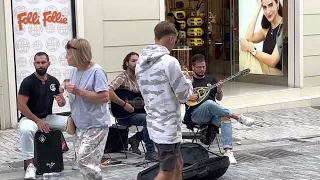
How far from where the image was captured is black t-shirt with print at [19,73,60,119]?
656cm

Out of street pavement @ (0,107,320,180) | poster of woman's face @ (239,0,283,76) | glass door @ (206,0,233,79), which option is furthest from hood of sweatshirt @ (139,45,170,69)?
glass door @ (206,0,233,79)

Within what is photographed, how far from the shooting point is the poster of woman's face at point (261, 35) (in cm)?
1293

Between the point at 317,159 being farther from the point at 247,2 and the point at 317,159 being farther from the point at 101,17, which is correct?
the point at 247,2

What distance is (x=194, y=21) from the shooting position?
14695 mm

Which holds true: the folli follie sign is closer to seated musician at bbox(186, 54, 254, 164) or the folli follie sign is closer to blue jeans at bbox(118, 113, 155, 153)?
blue jeans at bbox(118, 113, 155, 153)

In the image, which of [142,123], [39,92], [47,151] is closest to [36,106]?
[39,92]

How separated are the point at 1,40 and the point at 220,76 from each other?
633cm

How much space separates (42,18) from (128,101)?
2.90 meters

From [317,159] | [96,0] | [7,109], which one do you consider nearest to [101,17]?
[96,0]

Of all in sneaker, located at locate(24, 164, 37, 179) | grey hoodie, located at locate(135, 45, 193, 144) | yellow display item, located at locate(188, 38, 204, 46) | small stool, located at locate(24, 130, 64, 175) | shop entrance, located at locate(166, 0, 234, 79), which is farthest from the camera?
yellow display item, located at locate(188, 38, 204, 46)

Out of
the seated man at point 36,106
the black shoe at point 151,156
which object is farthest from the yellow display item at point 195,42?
the seated man at point 36,106

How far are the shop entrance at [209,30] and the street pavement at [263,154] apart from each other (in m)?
3.96

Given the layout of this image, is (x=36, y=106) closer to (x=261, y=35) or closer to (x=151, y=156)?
(x=151, y=156)

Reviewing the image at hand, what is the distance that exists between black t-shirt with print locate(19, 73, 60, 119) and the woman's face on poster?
7.30 m
